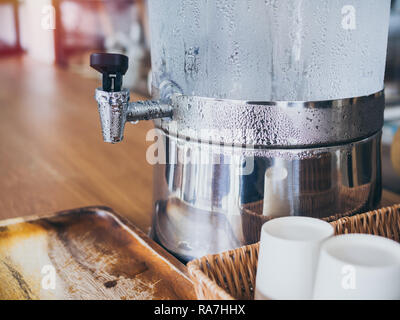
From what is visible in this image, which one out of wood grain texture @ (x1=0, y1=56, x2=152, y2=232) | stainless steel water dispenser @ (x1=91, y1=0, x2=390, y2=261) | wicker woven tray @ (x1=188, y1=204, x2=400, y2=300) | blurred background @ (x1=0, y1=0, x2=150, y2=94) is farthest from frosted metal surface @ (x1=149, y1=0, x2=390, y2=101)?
blurred background @ (x1=0, y1=0, x2=150, y2=94)

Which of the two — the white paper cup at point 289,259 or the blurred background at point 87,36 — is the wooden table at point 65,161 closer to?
the white paper cup at point 289,259

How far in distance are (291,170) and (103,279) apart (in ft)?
0.96

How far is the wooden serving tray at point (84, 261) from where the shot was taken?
62cm

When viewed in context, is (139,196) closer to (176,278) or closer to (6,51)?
(176,278)

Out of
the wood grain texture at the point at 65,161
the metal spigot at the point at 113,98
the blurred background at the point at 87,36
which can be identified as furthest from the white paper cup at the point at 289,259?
the blurred background at the point at 87,36

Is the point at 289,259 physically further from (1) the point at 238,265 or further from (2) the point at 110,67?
(2) the point at 110,67

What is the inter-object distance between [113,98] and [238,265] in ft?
0.81

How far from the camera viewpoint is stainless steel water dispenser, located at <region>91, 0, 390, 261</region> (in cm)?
59

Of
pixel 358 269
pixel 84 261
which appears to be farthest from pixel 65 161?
pixel 358 269

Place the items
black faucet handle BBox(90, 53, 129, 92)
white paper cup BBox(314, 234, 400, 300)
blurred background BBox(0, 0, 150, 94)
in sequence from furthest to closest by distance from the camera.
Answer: blurred background BBox(0, 0, 150, 94), black faucet handle BBox(90, 53, 129, 92), white paper cup BBox(314, 234, 400, 300)

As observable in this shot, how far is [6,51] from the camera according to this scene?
470 cm

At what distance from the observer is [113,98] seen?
0.58m

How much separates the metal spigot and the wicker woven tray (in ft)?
0.69

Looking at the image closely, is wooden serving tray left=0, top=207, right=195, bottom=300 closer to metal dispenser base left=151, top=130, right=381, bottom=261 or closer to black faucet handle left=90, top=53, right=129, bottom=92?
metal dispenser base left=151, top=130, right=381, bottom=261
